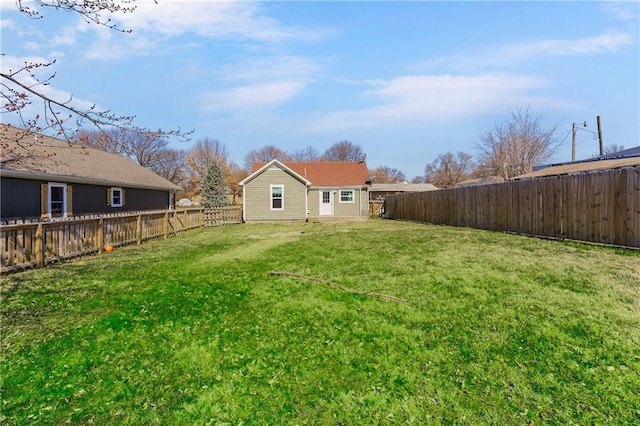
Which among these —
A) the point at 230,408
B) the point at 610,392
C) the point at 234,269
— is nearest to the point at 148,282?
the point at 234,269

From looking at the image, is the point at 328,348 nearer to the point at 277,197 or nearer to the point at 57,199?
the point at 57,199

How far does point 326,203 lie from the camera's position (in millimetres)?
25578

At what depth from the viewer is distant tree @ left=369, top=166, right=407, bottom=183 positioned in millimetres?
72000

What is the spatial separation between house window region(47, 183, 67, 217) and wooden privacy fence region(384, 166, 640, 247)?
17.7 meters

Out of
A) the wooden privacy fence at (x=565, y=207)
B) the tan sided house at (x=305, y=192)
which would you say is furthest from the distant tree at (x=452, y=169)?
the wooden privacy fence at (x=565, y=207)

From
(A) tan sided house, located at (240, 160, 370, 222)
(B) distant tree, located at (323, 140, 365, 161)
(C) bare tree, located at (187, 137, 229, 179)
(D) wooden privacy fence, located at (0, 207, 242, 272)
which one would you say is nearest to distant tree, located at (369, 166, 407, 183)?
(B) distant tree, located at (323, 140, 365, 161)

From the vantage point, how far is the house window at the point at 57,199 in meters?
14.0

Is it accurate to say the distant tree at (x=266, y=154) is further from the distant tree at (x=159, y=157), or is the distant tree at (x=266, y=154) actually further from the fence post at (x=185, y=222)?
the fence post at (x=185, y=222)

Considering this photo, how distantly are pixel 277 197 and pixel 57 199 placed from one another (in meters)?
11.6

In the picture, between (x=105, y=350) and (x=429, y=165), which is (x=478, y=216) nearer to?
(x=105, y=350)

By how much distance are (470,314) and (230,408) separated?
3022mm

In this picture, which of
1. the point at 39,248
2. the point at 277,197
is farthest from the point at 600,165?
the point at 39,248

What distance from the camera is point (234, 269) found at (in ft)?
22.1

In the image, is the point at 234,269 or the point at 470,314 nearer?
the point at 470,314
